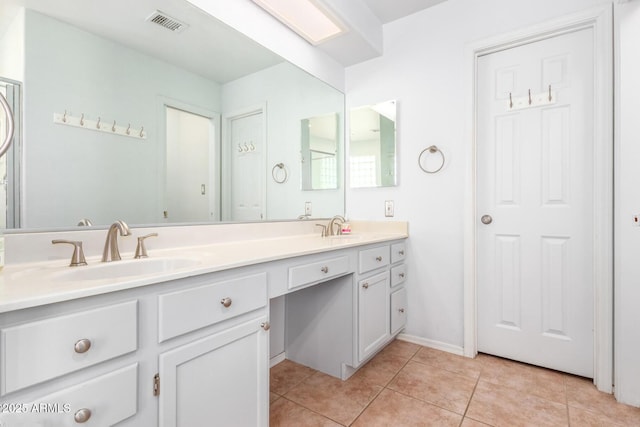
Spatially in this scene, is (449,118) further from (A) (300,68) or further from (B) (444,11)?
(A) (300,68)

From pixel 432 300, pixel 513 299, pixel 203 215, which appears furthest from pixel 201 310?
pixel 513 299

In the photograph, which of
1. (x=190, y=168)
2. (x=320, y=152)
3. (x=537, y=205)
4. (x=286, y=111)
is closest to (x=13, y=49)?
(x=190, y=168)

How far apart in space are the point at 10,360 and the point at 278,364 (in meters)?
1.55

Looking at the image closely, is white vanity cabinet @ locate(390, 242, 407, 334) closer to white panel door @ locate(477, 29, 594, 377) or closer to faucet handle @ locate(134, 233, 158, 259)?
white panel door @ locate(477, 29, 594, 377)

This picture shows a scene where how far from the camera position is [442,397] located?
5.19ft

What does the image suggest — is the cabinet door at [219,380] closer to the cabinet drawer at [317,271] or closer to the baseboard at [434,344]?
the cabinet drawer at [317,271]

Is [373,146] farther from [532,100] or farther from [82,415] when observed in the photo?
[82,415]

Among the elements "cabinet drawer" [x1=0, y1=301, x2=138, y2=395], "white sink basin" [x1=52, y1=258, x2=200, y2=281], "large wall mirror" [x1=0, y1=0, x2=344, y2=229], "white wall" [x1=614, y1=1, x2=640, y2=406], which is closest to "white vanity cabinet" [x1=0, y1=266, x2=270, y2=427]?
"cabinet drawer" [x1=0, y1=301, x2=138, y2=395]

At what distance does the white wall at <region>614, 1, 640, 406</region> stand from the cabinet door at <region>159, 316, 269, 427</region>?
5.80 feet

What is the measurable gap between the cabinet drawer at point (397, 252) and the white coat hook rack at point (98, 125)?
163 cm

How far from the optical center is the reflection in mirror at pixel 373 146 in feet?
7.68

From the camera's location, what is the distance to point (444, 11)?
2131 mm

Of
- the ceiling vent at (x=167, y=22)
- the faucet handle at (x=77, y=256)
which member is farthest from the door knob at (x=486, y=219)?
the faucet handle at (x=77, y=256)

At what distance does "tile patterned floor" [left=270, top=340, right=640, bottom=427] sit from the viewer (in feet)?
4.62
